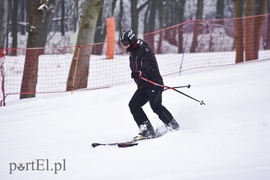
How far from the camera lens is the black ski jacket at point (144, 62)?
20.4 ft

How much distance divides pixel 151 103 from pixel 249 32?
671 cm

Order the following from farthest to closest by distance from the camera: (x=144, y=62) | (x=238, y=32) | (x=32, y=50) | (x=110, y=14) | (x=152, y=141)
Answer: (x=110, y=14) < (x=238, y=32) < (x=32, y=50) < (x=144, y=62) < (x=152, y=141)

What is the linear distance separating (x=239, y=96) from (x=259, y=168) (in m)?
2.93

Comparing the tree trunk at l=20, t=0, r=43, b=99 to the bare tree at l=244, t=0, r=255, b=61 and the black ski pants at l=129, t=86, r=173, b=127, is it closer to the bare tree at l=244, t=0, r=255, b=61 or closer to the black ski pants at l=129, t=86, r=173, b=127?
the black ski pants at l=129, t=86, r=173, b=127

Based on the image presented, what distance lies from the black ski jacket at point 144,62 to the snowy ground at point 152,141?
0.99m

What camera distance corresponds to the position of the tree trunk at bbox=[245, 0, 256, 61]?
38.5 ft

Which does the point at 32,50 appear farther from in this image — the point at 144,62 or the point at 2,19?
the point at 2,19

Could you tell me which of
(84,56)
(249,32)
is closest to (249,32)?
(249,32)

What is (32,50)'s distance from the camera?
11.1 meters

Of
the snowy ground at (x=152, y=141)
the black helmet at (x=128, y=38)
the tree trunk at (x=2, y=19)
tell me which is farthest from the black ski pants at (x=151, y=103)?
the tree trunk at (x=2, y=19)

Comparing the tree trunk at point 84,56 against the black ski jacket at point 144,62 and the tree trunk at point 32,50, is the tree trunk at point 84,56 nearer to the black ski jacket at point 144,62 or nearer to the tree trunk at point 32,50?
the tree trunk at point 32,50

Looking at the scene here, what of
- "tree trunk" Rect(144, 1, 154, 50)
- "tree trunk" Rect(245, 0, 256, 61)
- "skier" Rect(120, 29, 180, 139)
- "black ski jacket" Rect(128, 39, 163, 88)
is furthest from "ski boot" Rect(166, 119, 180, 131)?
"tree trunk" Rect(144, 1, 154, 50)

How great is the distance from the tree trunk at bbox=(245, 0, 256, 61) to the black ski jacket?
6.39 metres

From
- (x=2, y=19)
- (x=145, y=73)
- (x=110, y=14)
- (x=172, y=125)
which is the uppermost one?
(x=110, y=14)
